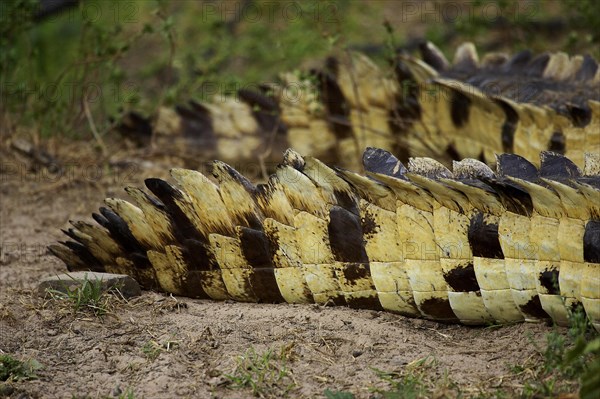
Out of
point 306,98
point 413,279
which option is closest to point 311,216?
point 413,279

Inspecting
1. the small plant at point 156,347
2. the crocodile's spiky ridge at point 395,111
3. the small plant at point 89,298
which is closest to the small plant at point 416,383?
the small plant at point 156,347

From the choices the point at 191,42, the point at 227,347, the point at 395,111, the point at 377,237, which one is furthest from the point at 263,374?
the point at 191,42

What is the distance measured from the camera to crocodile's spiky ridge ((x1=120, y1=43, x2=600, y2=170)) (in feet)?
12.4

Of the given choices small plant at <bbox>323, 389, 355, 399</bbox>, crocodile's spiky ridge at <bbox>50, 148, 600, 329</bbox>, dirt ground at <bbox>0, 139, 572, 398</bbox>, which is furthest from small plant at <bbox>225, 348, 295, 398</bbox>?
crocodile's spiky ridge at <bbox>50, 148, 600, 329</bbox>

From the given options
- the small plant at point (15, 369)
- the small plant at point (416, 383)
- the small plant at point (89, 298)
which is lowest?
the small plant at point (416, 383)

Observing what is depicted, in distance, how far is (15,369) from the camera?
2178mm

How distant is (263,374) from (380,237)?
560mm

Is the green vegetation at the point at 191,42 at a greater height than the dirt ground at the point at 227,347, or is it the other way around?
the green vegetation at the point at 191,42

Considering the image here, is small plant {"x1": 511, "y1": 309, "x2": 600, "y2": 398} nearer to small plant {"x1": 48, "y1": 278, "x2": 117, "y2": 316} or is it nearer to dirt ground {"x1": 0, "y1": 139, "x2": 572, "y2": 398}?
dirt ground {"x1": 0, "y1": 139, "x2": 572, "y2": 398}

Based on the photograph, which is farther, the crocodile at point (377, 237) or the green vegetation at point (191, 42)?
the green vegetation at point (191, 42)

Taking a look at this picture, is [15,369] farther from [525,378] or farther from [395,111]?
[395,111]

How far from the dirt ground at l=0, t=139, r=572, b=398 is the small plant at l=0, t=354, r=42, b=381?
0.02 m

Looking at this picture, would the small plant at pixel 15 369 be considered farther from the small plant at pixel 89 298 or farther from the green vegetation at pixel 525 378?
the green vegetation at pixel 525 378

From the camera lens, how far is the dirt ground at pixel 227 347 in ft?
6.94
